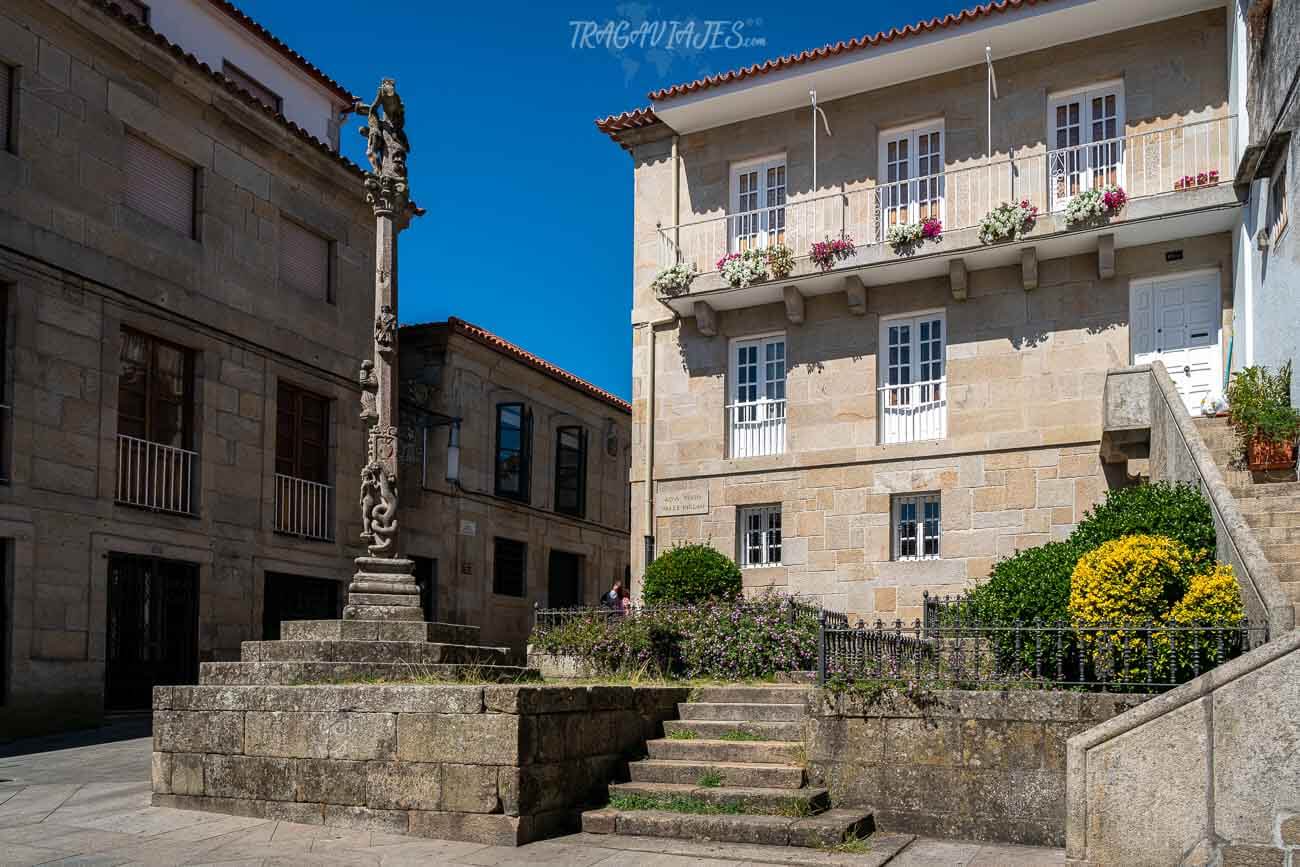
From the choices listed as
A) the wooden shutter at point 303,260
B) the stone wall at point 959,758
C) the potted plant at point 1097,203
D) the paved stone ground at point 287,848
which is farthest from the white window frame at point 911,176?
the paved stone ground at point 287,848

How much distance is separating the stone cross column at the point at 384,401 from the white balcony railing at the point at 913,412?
919cm

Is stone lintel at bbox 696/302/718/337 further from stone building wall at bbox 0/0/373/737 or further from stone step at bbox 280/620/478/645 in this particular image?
stone step at bbox 280/620/478/645

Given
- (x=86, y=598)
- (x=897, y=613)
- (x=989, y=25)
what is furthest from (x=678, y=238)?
(x=86, y=598)

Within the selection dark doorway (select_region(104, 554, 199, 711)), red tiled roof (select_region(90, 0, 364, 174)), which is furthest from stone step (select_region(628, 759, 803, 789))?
red tiled roof (select_region(90, 0, 364, 174))

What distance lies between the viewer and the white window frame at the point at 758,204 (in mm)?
18859

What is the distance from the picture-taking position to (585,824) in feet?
27.2

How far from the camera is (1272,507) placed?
1064cm

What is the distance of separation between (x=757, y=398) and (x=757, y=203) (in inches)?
125

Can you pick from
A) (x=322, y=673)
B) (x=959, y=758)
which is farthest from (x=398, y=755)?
(x=959, y=758)

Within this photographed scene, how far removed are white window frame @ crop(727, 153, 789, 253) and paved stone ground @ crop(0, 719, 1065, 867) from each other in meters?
12.3

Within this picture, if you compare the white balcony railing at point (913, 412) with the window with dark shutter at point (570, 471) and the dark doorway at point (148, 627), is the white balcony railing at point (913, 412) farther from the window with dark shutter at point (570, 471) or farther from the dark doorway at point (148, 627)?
the window with dark shutter at point (570, 471)

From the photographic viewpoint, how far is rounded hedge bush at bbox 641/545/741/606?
637 inches

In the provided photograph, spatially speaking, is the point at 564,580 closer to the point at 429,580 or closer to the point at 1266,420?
the point at 429,580

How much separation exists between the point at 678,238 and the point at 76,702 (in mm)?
10884
